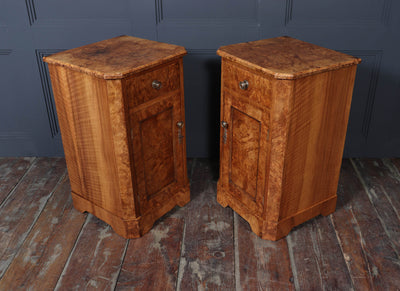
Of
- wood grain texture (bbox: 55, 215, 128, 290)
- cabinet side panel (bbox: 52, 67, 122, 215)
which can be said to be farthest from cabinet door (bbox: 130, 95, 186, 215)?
wood grain texture (bbox: 55, 215, 128, 290)

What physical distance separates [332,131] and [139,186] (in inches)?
38.2

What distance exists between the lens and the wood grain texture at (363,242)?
1690 mm

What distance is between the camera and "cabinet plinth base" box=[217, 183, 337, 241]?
1.90 meters

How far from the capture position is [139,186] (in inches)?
74.5

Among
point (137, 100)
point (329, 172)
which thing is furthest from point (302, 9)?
point (137, 100)

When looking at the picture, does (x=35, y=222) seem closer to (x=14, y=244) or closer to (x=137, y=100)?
(x=14, y=244)

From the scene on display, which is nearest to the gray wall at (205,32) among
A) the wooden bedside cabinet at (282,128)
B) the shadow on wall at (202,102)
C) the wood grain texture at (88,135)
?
the shadow on wall at (202,102)

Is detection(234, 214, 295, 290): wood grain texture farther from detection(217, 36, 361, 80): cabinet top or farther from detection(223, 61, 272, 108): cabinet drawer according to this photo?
detection(217, 36, 361, 80): cabinet top

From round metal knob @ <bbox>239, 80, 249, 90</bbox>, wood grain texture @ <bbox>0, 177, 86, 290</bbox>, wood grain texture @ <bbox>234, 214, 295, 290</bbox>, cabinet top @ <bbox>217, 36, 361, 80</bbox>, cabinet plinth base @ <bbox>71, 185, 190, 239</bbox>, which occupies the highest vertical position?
cabinet top @ <bbox>217, 36, 361, 80</bbox>

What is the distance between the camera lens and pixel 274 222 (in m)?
1.88

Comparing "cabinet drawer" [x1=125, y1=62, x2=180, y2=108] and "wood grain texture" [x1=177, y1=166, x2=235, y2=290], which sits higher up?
"cabinet drawer" [x1=125, y1=62, x2=180, y2=108]

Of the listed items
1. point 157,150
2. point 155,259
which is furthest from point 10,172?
point 155,259

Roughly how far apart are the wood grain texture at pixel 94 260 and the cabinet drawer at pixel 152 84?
72 centimetres

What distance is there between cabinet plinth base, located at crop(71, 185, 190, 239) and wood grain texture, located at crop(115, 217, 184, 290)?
0.04 m
